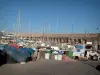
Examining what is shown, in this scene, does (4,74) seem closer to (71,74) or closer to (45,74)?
(45,74)

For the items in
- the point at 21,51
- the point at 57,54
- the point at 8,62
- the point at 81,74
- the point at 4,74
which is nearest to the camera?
the point at 4,74

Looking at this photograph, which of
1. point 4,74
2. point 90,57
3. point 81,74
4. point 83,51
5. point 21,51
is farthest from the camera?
point 83,51

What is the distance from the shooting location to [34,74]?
14969mm

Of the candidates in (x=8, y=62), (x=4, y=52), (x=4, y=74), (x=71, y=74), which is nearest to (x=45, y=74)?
(x=71, y=74)

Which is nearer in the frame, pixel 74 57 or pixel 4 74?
pixel 4 74

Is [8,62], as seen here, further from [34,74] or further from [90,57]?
[90,57]

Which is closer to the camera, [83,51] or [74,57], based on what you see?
[74,57]

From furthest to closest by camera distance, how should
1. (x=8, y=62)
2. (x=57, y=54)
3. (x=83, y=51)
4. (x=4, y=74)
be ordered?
1. (x=83, y=51)
2. (x=57, y=54)
3. (x=8, y=62)
4. (x=4, y=74)

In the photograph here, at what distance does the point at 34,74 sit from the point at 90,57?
17.0 meters

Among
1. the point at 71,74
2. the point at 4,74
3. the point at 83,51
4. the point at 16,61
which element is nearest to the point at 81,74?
the point at 71,74

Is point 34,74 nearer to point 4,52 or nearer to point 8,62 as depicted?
point 8,62

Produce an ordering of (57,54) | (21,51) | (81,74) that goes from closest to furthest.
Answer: (81,74)
(21,51)
(57,54)

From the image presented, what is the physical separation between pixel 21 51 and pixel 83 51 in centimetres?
1286

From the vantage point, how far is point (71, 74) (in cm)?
1542
